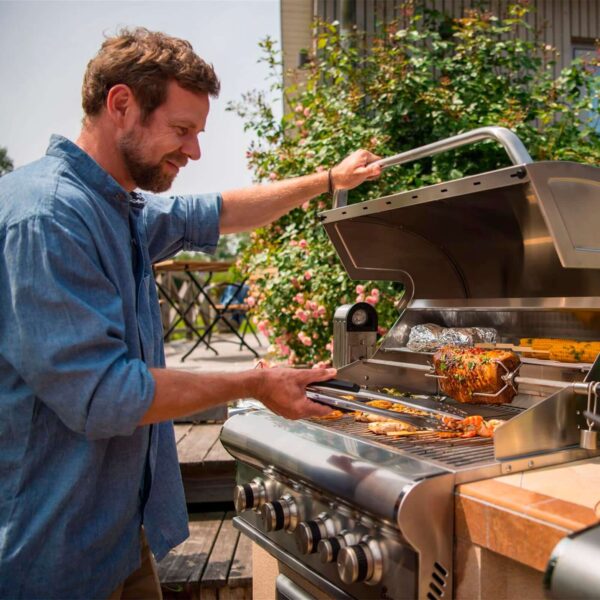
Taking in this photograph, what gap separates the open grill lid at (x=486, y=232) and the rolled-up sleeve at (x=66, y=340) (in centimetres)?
95

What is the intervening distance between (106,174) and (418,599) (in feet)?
4.05

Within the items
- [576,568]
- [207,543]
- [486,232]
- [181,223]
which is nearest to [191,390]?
[576,568]

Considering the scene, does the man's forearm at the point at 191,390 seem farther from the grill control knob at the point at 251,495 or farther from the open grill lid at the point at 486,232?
the open grill lid at the point at 486,232

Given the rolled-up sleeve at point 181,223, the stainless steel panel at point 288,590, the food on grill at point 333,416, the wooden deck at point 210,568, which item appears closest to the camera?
the stainless steel panel at point 288,590

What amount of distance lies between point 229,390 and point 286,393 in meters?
0.14

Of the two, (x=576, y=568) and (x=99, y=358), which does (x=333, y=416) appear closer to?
(x=99, y=358)

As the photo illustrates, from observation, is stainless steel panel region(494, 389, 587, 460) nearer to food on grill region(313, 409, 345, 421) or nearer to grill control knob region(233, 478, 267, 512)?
food on grill region(313, 409, 345, 421)

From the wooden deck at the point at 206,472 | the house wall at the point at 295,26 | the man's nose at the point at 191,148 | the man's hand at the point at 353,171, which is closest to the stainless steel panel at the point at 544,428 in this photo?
the man's nose at the point at 191,148

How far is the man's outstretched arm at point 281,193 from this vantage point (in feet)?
7.73

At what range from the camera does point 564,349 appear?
1.85m

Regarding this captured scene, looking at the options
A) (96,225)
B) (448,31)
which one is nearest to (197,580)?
(96,225)

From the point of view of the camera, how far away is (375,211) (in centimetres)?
197

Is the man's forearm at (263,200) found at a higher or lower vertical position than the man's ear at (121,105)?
lower

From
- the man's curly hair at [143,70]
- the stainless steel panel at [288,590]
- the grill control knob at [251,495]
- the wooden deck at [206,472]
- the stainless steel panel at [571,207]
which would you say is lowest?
the wooden deck at [206,472]
